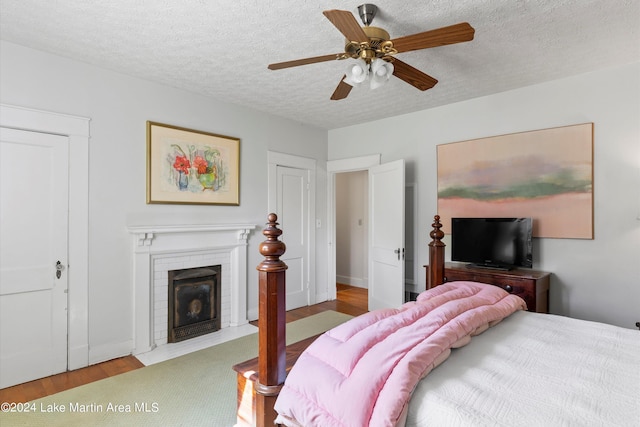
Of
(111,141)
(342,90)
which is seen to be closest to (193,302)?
(111,141)

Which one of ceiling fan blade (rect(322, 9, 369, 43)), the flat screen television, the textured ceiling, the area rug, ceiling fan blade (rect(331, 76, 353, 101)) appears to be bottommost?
the area rug

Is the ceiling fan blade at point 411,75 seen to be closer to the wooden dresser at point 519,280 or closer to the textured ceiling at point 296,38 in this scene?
the textured ceiling at point 296,38

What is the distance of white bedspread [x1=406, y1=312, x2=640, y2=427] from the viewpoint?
1050 mm

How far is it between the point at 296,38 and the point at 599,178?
2910 mm

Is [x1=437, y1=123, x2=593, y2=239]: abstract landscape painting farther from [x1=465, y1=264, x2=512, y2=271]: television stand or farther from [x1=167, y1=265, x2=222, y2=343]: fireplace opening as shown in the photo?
[x1=167, y1=265, x2=222, y2=343]: fireplace opening

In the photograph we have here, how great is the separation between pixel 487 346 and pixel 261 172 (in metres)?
3.28

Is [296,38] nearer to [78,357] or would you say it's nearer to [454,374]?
[454,374]

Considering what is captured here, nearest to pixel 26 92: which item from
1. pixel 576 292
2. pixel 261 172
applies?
pixel 261 172

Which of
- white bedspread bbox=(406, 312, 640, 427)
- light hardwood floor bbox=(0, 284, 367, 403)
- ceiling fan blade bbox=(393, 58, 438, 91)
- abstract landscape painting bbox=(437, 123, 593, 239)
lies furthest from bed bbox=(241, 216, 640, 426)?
light hardwood floor bbox=(0, 284, 367, 403)

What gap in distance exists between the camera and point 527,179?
11.0ft

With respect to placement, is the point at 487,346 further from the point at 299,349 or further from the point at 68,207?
the point at 68,207

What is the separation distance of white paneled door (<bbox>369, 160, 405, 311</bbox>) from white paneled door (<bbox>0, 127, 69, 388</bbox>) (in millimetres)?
3266

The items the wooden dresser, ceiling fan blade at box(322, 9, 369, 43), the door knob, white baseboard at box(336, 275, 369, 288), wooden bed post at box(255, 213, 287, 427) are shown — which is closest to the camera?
wooden bed post at box(255, 213, 287, 427)

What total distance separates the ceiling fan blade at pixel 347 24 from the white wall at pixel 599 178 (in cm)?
234
